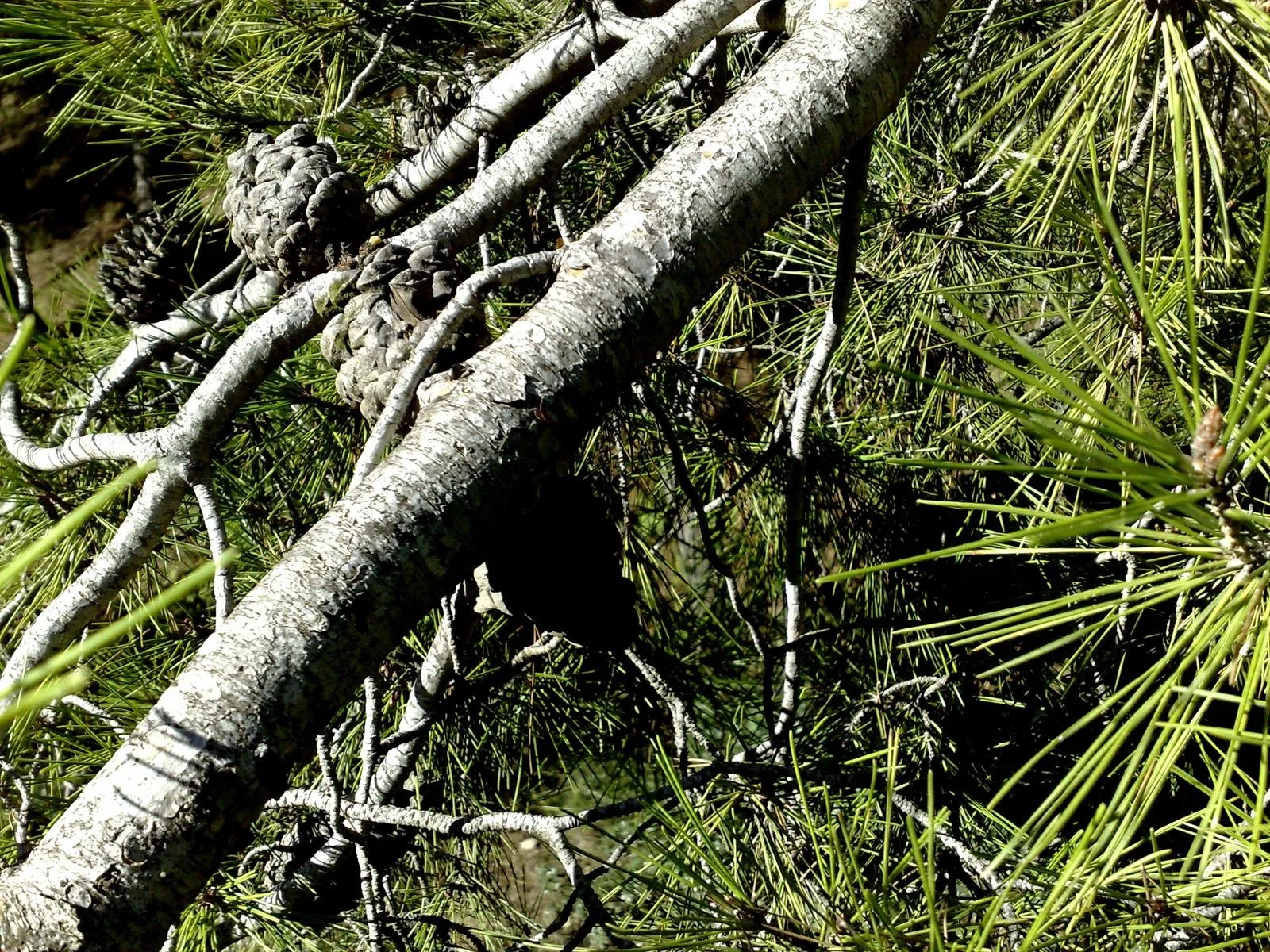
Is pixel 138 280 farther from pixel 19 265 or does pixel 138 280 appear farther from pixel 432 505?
pixel 432 505

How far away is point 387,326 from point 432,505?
0.55ft

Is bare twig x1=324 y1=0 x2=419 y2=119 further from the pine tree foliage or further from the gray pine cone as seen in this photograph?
the gray pine cone

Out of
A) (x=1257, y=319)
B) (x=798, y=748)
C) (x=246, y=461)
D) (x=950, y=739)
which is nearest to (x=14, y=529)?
(x=246, y=461)

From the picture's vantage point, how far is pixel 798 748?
3.04 feet

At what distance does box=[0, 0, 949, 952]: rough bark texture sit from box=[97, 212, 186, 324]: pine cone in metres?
0.80

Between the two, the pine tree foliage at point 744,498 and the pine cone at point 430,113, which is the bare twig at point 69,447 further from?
the pine cone at point 430,113

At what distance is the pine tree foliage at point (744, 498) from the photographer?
0.68m

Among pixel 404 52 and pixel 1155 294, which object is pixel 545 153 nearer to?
pixel 1155 294

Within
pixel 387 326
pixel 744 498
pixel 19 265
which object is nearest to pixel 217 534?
pixel 387 326

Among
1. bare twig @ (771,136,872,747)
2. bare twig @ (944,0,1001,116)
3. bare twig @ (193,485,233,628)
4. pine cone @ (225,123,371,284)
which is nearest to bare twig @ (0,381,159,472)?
bare twig @ (193,485,233,628)

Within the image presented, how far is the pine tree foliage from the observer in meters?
0.68

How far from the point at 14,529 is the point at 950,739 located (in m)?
1.03

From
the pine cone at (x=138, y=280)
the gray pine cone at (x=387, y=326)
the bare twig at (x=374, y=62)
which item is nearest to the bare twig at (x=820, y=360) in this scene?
the gray pine cone at (x=387, y=326)

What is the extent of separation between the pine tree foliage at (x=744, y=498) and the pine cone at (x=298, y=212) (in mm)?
162
